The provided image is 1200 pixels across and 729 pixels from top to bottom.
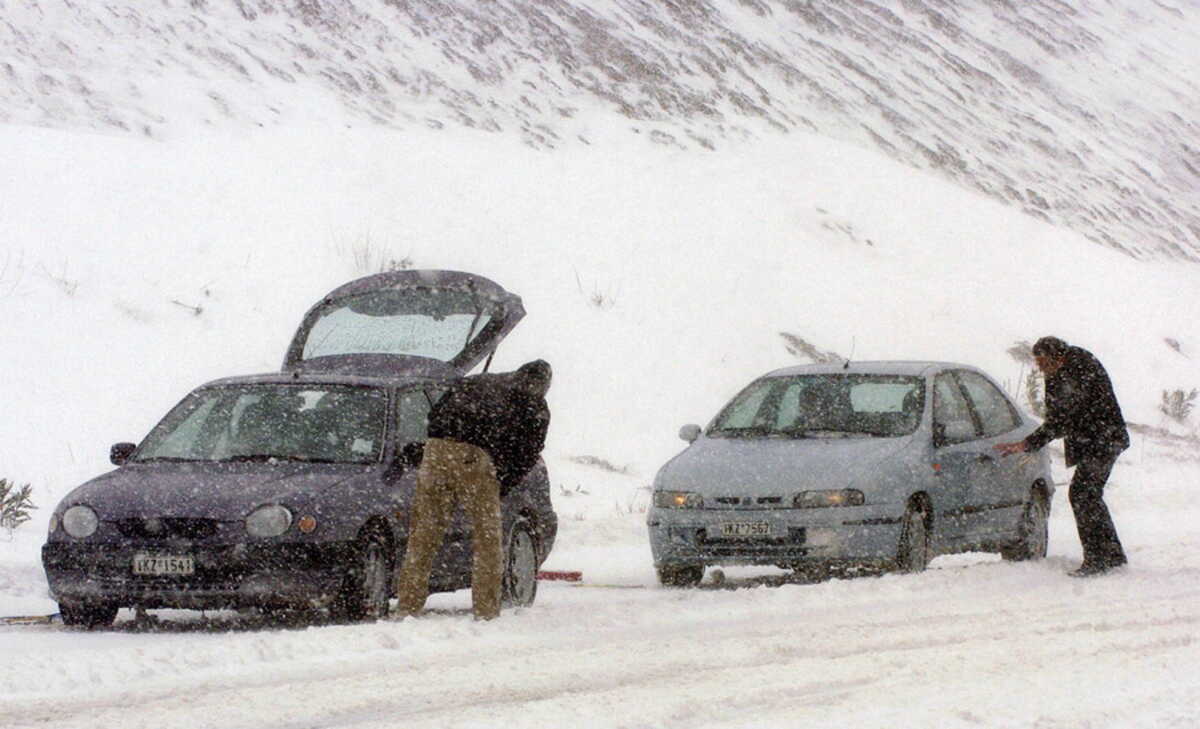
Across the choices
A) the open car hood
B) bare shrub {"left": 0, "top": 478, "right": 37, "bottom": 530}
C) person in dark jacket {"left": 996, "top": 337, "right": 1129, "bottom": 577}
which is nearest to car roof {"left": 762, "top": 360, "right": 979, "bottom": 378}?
person in dark jacket {"left": 996, "top": 337, "right": 1129, "bottom": 577}

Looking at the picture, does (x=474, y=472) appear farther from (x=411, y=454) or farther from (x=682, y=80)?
(x=682, y=80)

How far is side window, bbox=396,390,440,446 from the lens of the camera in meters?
11.3

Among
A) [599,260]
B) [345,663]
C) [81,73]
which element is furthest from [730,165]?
[345,663]

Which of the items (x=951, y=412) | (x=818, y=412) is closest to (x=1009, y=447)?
(x=951, y=412)

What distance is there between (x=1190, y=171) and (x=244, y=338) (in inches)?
1169

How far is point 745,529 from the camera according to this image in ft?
41.3

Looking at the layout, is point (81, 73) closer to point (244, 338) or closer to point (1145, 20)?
point (244, 338)

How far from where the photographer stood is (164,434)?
37.9 feet

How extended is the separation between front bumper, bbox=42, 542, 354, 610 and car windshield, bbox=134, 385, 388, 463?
997 mm

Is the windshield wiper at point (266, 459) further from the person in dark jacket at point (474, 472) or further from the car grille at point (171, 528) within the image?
the car grille at point (171, 528)

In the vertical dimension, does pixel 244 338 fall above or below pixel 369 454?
below

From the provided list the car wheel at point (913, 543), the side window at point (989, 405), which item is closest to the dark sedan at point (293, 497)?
the car wheel at point (913, 543)

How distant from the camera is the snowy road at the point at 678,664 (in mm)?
7105

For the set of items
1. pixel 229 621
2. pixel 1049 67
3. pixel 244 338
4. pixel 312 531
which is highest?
pixel 1049 67
